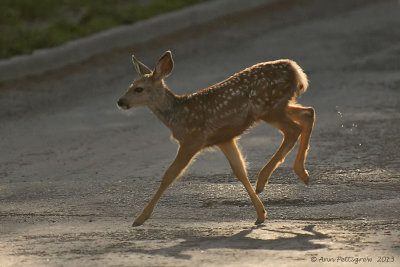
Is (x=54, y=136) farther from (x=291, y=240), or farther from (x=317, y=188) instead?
(x=291, y=240)

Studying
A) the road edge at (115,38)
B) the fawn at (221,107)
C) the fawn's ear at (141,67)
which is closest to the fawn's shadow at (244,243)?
the fawn at (221,107)

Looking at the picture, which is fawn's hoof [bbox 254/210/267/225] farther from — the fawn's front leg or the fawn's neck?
the fawn's neck

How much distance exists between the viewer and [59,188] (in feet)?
29.2

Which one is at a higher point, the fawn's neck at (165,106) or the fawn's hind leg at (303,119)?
the fawn's neck at (165,106)

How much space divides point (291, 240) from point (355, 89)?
5.29 m

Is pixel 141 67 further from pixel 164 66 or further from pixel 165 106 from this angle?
pixel 165 106

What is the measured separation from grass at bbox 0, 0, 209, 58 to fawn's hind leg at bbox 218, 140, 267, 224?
5869 mm

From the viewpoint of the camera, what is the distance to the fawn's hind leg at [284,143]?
26.7 ft

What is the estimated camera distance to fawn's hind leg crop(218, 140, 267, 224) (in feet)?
25.0

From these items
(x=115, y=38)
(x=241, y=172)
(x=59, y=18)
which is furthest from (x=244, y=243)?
(x=59, y=18)

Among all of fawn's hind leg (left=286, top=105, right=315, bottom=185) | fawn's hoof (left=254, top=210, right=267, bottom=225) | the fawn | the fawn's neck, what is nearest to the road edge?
the fawn

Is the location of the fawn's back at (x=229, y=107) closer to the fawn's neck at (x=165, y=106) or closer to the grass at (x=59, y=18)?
the fawn's neck at (x=165, y=106)

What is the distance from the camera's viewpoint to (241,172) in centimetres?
787

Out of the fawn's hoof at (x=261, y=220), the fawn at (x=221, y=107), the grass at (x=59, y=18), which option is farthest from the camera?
the grass at (x=59, y=18)
